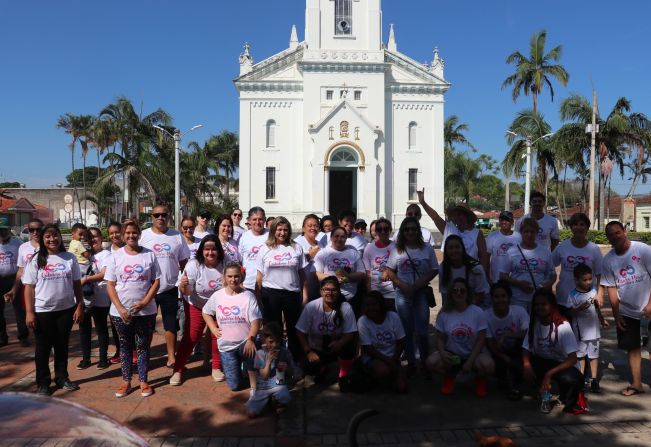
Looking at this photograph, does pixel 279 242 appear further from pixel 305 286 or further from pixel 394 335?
pixel 394 335

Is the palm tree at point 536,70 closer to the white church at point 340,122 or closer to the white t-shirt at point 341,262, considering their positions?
the white church at point 340,122

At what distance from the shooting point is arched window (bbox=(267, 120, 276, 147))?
28.5m

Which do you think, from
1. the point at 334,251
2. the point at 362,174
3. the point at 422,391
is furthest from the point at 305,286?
the point at 362,174

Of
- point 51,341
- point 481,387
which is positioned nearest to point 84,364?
point 51,341

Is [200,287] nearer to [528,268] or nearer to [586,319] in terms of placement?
[528,268]

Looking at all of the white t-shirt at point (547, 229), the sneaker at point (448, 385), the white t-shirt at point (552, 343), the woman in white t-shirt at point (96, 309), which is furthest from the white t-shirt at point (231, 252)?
the white t-shirt at point (547, 229)

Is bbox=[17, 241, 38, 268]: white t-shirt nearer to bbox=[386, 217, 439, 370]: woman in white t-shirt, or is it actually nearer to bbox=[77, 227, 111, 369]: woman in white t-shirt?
bbox=[77, 227, 111, 369]: woman in white t-shirt

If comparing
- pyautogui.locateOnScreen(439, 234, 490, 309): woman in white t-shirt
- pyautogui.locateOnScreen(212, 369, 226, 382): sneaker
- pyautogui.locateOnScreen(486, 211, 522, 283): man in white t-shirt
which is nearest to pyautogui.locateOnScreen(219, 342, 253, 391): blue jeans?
pyautogui.locateOnScreen(212, 369, 226, 382): sneaker

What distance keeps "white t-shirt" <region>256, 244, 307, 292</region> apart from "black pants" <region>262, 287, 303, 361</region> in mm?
73

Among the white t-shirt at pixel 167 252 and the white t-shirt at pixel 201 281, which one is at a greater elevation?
the white t-shirt at pixel 167 252

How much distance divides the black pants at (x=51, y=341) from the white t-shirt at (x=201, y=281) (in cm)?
124

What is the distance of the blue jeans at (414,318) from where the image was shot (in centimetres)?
569

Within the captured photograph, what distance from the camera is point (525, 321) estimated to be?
5246 mm

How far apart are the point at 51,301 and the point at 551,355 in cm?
505
